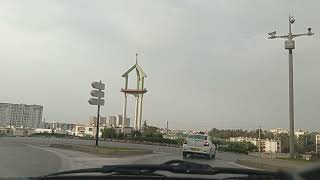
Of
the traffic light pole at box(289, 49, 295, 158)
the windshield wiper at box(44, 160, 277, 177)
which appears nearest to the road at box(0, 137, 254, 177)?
the traffic light pole at box(289, 49, 295, 158)

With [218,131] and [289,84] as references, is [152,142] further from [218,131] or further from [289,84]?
[218,131]

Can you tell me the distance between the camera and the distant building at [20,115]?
464 ft

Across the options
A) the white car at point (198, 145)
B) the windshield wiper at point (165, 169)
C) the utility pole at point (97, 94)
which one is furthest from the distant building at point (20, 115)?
the windshield wiper at point (165, 169)

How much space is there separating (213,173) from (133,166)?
0.81 metres

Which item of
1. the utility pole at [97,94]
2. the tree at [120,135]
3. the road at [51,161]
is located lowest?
the road at [51,161]

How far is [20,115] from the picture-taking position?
143000mm

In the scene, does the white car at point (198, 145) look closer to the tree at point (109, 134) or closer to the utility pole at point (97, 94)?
the utility pole at point (97, 94)

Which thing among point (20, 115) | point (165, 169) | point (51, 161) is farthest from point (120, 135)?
point (20, 115)

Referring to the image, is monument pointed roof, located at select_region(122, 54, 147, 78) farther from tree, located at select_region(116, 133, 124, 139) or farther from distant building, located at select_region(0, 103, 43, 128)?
distant building, located at select_region(0, 103, 43, 128)

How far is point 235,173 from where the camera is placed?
534 cm

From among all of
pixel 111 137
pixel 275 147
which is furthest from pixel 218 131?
pixel 111 137

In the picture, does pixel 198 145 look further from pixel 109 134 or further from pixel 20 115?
pixel 20 115

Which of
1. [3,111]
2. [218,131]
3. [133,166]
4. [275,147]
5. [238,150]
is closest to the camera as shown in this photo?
[133,166]

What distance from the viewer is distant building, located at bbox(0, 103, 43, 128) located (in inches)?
5566
